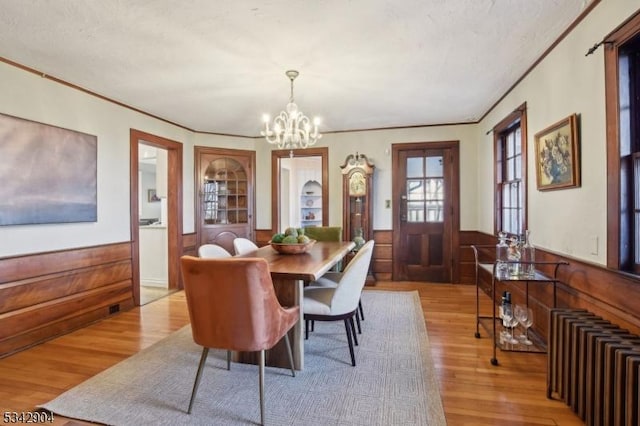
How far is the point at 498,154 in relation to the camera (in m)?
4.17

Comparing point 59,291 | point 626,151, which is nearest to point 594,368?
point 626,151

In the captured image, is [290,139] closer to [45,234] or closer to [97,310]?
[45,234]

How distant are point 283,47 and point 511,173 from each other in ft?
9.53

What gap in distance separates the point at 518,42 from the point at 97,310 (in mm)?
4582

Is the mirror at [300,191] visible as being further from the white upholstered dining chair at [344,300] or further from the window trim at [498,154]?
the white upholstered dining chair at [344,300]

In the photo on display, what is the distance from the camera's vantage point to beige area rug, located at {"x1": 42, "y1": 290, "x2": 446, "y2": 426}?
73.7 inches

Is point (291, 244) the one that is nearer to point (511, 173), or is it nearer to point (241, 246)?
point (241, 246)

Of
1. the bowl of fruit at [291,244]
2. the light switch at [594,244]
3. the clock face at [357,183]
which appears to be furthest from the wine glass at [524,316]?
the clock face at [357,183]

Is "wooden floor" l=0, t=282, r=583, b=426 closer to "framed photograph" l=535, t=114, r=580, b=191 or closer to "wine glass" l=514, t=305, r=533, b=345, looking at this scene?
"wine glass" l=514, t=305, r=533, b=345

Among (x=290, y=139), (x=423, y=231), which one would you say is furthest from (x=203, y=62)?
(x=423, y=231)

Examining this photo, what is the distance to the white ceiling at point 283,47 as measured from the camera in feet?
7.00

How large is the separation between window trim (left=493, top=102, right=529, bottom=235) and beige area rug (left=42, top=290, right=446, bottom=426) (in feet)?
5.69

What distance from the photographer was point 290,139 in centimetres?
333

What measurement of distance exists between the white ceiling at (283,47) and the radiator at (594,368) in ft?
6.24
